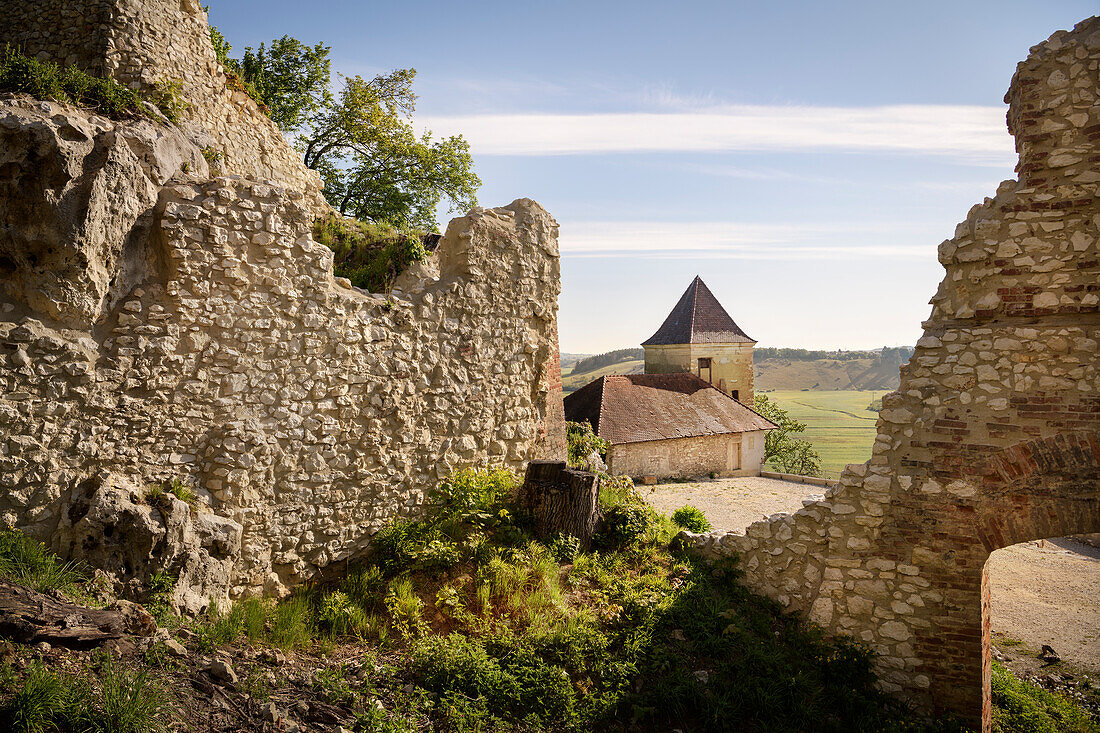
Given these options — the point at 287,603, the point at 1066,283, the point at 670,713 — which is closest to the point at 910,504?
the point at 1066,283

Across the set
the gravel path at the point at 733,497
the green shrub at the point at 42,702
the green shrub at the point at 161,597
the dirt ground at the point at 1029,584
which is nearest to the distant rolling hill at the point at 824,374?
the gravel path at the point at 733,497

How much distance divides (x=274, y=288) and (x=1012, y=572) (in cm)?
1728

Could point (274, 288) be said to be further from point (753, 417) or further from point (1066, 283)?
point (753, 417)

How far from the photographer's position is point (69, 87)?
5477 mm

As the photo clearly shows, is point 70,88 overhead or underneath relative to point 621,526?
overhead

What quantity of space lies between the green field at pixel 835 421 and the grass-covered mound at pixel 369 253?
31.5 metres

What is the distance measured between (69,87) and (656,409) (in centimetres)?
2186

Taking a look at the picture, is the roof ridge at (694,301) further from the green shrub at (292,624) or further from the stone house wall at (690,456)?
the green shrub at (292,624)

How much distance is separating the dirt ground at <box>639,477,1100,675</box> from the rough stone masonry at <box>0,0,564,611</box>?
9.03 metres

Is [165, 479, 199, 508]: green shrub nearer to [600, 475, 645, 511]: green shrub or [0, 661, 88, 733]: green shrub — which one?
[0, 661, 88, 733]: green shrub

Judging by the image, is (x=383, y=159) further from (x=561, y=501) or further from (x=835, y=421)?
(x=835, y=421)

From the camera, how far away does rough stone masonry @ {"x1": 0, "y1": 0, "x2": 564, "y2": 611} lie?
471 centimetres

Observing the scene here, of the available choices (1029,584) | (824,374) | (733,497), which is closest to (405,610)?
(1029,584)

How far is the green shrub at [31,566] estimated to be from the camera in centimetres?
422
